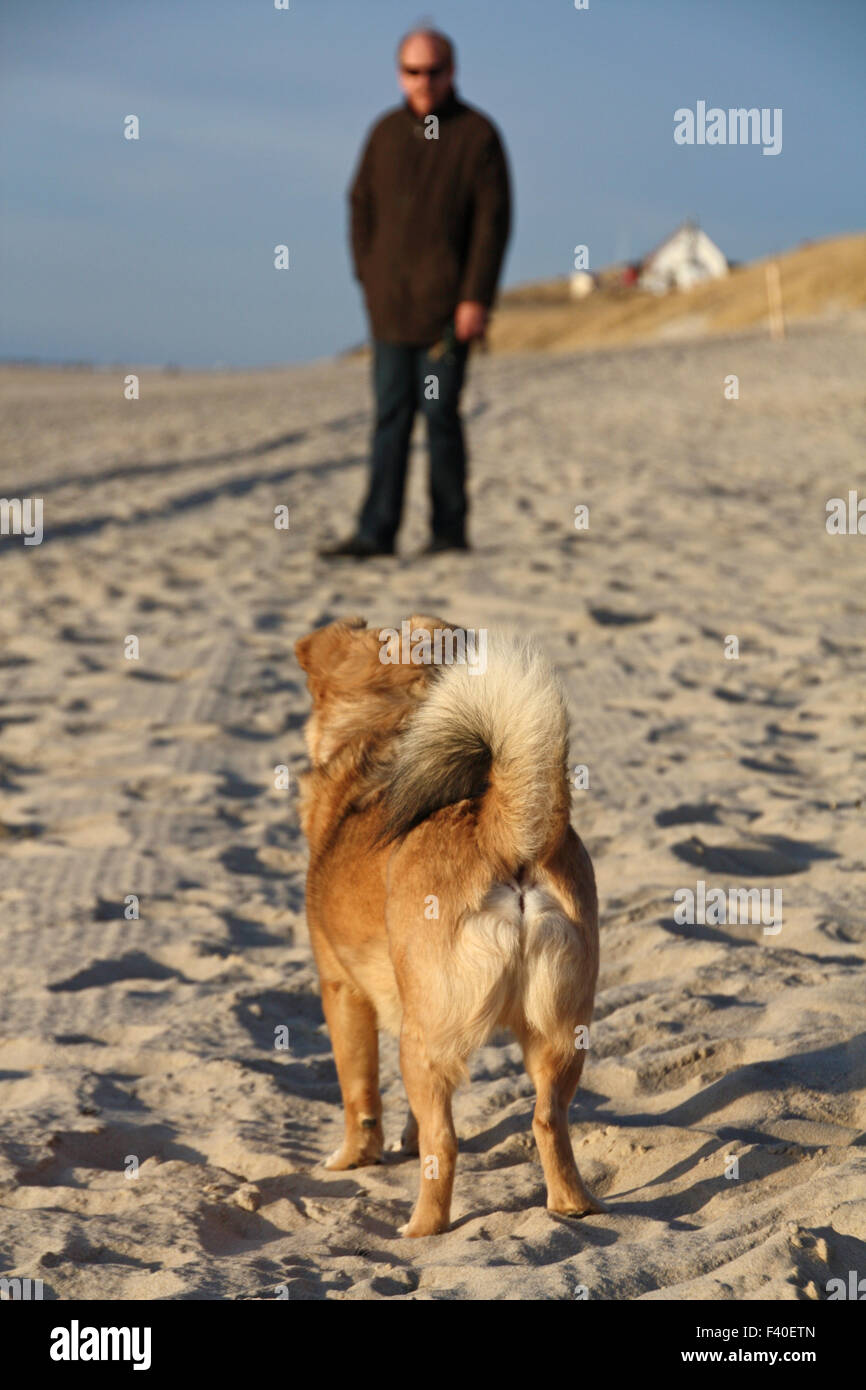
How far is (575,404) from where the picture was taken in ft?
69.9

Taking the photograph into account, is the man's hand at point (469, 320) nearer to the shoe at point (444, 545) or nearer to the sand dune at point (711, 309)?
the shoe at point (444, 545)

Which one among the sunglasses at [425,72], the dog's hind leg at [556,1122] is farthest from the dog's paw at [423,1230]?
the sunglasses at [425,72]

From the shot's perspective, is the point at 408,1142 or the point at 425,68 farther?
the point at 425,68

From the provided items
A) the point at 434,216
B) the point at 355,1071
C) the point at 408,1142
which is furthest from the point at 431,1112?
the point at 434,216

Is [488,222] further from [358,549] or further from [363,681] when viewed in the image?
Result: [363,681]

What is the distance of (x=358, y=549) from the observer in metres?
9.24

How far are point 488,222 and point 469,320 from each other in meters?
0.61

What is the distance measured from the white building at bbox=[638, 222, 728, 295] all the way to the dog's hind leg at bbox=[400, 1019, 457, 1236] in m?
69.9

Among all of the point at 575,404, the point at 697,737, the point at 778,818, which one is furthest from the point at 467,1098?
the point at 575,404

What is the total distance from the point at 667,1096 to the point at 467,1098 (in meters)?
0.49

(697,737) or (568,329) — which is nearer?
(697,737)

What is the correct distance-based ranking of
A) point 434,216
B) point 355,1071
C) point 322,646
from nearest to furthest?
point 355,1071
point 322,646
point 434,216

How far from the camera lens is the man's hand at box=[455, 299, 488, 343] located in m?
8.37

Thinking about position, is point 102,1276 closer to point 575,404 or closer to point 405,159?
point 405,159
